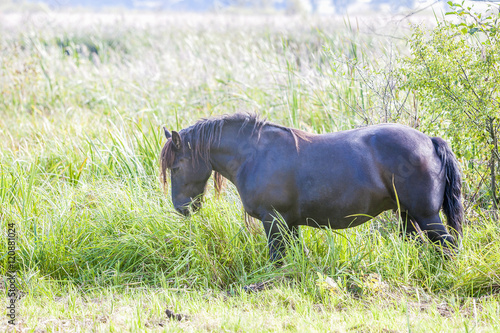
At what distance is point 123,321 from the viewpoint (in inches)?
133

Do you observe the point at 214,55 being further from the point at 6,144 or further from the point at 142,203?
the point at 142,203

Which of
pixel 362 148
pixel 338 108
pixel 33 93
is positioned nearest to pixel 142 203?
pixel 362 148

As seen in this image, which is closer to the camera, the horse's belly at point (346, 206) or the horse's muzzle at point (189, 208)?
the horse's belly at point (346, 206)

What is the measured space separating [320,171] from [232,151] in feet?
2.33

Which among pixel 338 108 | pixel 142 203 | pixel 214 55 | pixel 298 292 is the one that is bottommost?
pixel 298 292

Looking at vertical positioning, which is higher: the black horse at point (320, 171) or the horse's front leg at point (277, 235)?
the black horse at point (320, 171)

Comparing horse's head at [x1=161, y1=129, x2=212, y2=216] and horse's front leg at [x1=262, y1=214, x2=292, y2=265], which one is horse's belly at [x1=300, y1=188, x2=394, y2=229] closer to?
horse's front leg at [x1=262, y1=214, x2=292, y2=265]

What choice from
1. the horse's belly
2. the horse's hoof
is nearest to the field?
the horse's hoof

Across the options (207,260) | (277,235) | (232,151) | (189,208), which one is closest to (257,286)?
(277,235)

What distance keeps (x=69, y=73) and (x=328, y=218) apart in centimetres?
755

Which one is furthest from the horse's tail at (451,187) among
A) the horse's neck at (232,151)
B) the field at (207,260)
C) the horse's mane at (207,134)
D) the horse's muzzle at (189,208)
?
the horse's muzzle at (189,208)

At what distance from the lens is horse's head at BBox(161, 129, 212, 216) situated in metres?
3.95

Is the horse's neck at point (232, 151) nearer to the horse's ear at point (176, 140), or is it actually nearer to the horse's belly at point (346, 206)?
the horse's ear at point (176, 140)

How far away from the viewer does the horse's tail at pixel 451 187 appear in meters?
3.79
